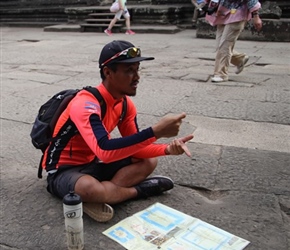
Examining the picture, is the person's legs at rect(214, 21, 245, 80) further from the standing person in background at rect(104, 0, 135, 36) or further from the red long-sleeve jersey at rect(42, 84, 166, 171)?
the standing person in background at rect(104, 0, 135, 36)

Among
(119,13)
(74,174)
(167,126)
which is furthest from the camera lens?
(119,13)

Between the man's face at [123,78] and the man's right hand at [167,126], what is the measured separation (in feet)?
1.08

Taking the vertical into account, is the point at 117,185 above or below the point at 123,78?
below

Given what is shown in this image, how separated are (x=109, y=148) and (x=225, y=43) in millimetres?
3748

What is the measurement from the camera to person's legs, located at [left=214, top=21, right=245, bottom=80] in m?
5.41

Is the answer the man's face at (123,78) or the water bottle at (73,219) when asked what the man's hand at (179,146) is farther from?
the water bottle at (73,219)

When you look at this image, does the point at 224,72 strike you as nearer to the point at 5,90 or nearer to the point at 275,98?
the point at 275,98

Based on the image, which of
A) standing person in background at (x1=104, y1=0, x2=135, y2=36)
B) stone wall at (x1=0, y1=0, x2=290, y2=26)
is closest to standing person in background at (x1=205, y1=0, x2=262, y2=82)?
standing person in background at (x1=104, y1=0, x2=135, y2=36)

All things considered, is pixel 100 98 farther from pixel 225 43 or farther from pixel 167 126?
pixel 225 43

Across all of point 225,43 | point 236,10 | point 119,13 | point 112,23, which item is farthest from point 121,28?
point 236,10

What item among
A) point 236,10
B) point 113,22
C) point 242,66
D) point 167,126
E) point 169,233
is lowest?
point 169,233

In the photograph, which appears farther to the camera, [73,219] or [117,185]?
[117,185]

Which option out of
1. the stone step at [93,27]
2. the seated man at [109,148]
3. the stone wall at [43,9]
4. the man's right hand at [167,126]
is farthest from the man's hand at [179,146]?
the stone wall at [43,9]

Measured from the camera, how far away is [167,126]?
2156mm
